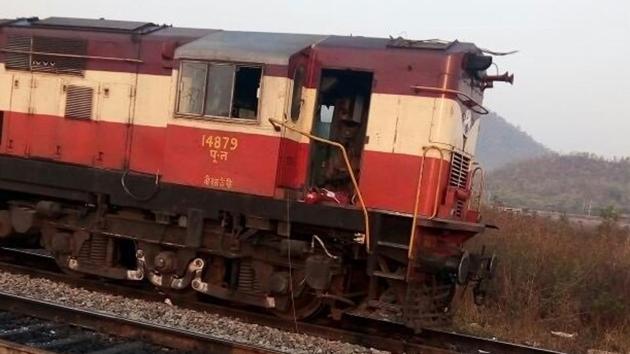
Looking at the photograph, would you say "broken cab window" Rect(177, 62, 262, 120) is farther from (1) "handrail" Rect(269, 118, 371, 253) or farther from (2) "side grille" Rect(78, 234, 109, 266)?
(2) "side grille" Rect(78, 234, 109, 266)

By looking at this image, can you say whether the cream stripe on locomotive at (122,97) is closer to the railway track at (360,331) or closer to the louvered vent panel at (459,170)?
the louvered vent panel at (459,170)

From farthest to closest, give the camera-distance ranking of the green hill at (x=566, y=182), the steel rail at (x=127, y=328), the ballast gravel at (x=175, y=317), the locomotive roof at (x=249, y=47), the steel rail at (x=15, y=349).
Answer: the green hill at (x=566, y=182), the locomotive roof at (x=249, y=47), the ballast gravel at (x=175, y=317), the steel rail at (x=127, y=328), the steel rail at (x=15, y=349)

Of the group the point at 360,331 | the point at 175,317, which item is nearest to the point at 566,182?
the point at 360,331

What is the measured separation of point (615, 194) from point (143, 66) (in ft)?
169

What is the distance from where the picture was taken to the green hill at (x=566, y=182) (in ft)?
163

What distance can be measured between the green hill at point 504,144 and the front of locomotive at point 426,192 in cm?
12265

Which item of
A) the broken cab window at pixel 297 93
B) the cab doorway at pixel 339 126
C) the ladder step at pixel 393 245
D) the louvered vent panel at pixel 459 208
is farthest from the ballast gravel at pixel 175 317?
the broken cab window at pixel 297 93

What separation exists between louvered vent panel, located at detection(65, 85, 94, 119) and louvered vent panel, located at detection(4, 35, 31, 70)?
33.0 inches

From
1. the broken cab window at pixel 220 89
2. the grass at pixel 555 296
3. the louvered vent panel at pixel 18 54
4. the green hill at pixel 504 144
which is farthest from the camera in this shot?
the green hill at pixel 504 144

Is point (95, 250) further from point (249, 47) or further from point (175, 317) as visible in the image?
point (249, 47)

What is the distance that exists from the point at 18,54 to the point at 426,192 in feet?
21.5

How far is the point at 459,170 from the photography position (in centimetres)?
915

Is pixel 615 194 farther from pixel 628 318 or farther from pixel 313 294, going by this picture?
pixel 313 294

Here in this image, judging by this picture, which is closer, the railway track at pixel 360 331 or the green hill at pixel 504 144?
the railway track at pixel 360 331
